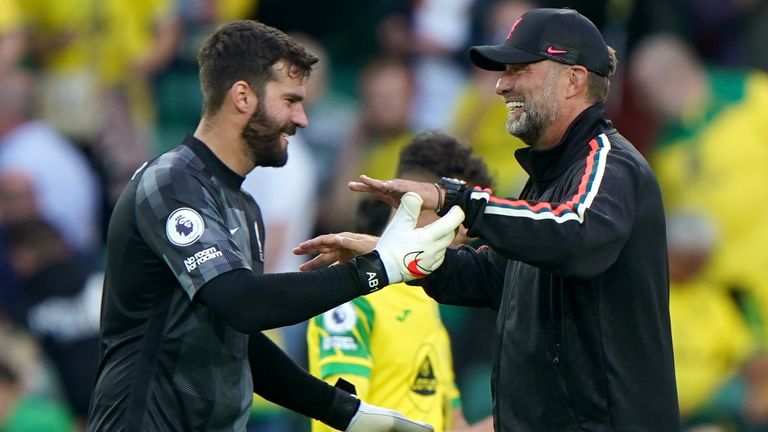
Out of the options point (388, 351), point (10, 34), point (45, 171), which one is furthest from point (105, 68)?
point (388, 351)

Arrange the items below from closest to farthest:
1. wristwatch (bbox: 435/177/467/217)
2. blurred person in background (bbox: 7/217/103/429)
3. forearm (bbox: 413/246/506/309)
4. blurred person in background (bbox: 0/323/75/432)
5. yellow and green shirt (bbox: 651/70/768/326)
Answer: wristwatch (bbox: 435/177/467/217) < forearm (bbox: 413/246/506/309) < blurred person in background (bbox: 0/323/75/432) < blurred person in background (bbox: 7/217/103/429) < yellow and green shirt (bbox: 651/70/768/326)

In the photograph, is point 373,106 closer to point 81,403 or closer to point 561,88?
point 81,403

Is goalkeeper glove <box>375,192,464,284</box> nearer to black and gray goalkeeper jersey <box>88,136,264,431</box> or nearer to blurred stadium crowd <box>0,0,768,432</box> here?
black and gray goalkeeper jersey <box>88,136,264,431</box>

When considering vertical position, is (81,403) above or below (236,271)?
below

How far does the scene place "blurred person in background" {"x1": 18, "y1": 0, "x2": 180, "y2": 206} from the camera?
7.88m

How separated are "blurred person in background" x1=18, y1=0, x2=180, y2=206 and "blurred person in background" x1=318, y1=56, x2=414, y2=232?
1131 mm

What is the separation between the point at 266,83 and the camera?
14.2 ft

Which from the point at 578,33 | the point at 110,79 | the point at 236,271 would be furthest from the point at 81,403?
the point at 578,33

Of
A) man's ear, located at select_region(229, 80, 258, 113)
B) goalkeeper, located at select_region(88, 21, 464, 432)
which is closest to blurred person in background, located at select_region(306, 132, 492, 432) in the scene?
goalkeeper, located at select_region(88, 21, 464, 432)

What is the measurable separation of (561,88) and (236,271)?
1129 millimetres

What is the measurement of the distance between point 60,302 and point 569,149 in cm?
441

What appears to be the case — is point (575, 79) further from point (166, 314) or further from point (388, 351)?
point (166, 314)

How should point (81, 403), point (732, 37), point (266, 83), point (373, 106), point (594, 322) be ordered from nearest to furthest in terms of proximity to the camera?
point (594, 322) < point (266, 83) < point (81, 403) < point (373, 106) < point (732, 37)

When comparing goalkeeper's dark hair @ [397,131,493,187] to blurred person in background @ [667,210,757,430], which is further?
blurred person in background @ [667,210,757,430]
